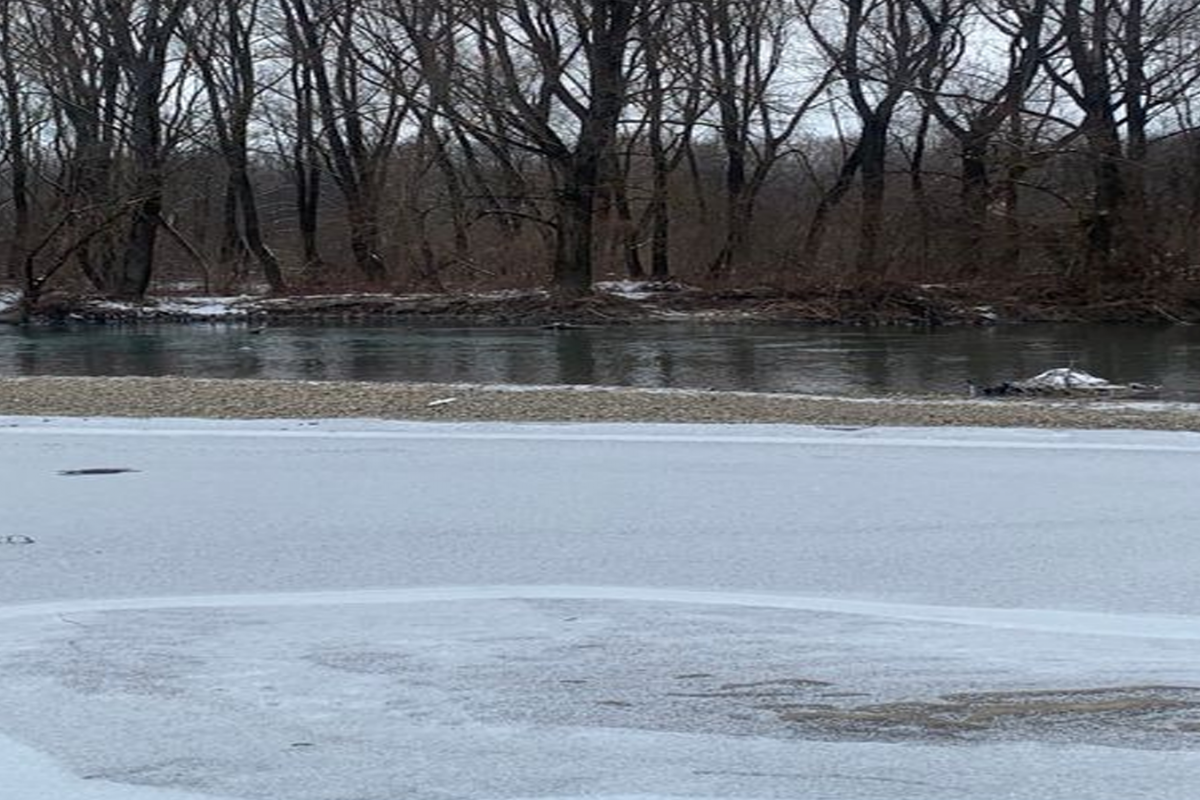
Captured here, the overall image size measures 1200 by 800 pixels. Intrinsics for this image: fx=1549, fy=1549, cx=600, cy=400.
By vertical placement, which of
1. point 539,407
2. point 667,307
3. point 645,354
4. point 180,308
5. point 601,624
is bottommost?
point 601,624

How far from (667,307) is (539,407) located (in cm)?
2617

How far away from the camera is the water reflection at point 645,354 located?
2225 centimetres

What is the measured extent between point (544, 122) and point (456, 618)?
114ft

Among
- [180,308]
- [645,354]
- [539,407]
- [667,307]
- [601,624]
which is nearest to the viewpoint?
[601,624]

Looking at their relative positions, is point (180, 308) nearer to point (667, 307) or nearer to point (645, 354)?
point (667, 307)

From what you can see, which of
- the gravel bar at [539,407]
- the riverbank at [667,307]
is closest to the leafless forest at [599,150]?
the riverbank at [667,307]

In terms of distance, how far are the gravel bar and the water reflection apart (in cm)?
489

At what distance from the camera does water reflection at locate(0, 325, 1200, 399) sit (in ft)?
73.0

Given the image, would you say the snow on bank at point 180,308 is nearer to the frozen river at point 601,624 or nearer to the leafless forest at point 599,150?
the leafless forest at point 599,150

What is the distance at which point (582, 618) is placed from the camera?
20.1 ft

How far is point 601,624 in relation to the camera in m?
6.03

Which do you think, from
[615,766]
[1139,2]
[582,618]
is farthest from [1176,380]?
[1139,2]

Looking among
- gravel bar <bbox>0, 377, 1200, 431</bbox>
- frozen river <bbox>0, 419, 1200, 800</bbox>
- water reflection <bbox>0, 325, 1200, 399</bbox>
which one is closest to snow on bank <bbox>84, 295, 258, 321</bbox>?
water reflection <bbox>0, 325, 1200, 399</bbox>

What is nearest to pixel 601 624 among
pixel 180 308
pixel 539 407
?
pixel 539 407
